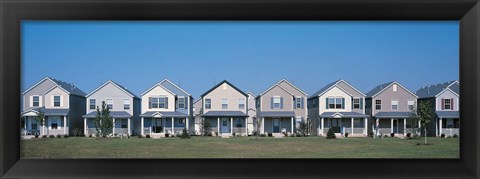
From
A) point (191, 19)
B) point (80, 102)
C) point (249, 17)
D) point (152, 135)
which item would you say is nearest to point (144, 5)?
point (191, 19)

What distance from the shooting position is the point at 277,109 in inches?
526

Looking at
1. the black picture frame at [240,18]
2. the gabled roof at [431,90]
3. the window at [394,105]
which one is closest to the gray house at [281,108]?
the window at [394,105]

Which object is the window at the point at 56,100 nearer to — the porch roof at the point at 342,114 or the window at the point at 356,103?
the porch roof at the point at 342,114

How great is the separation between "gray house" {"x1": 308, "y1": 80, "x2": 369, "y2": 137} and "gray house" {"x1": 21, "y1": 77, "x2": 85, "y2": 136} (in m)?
5.87

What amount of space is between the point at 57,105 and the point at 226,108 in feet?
13.4

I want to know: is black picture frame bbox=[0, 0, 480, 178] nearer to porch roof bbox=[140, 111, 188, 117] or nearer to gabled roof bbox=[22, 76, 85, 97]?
gabled roof bbox=[22, 76, 85, 97]

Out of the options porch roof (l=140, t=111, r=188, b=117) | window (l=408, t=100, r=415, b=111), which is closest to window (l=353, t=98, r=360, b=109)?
window (l=408, t=100, r=415, b=111)

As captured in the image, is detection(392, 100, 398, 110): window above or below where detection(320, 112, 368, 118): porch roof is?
above

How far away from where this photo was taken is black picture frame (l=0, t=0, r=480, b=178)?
2951 mm

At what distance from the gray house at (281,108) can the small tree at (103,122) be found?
3779 mm

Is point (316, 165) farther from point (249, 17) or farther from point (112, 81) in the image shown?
point (112, 81)

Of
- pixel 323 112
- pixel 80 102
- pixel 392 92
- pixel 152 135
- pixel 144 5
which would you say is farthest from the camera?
pixel 323 112

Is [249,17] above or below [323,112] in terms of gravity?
above

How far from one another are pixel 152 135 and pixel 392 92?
20.6 ft
